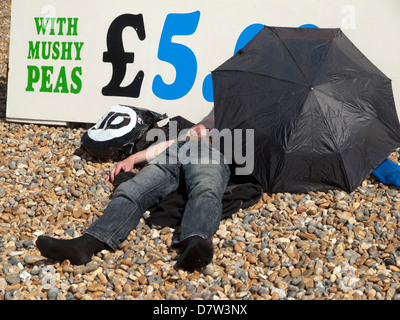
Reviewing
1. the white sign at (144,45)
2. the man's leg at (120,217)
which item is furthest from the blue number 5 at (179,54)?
the man's leg at (120,217)

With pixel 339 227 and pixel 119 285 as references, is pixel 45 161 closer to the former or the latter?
pixel 119 285

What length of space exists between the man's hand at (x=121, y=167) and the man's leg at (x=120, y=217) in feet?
1.53

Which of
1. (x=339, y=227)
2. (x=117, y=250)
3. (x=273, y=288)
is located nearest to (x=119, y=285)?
(x=117, y=250)

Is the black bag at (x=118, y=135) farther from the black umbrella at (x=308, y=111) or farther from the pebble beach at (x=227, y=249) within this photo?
the black umbrella at (x=308, y=111)

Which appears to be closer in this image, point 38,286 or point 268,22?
point 38,286

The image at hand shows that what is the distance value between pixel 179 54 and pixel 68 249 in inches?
105

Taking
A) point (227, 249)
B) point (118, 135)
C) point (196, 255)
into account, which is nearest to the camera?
point (196, 255)

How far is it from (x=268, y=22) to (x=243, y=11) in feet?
0.88

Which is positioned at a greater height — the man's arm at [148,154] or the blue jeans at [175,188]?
the man's arm at [148,154]

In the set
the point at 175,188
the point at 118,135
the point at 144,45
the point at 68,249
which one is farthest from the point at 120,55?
the point at 68,249

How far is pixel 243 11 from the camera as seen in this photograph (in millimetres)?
5406

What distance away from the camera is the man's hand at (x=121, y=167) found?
4735 mm

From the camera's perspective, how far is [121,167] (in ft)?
15.6

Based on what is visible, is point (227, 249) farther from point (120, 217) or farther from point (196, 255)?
point (120, 217)
